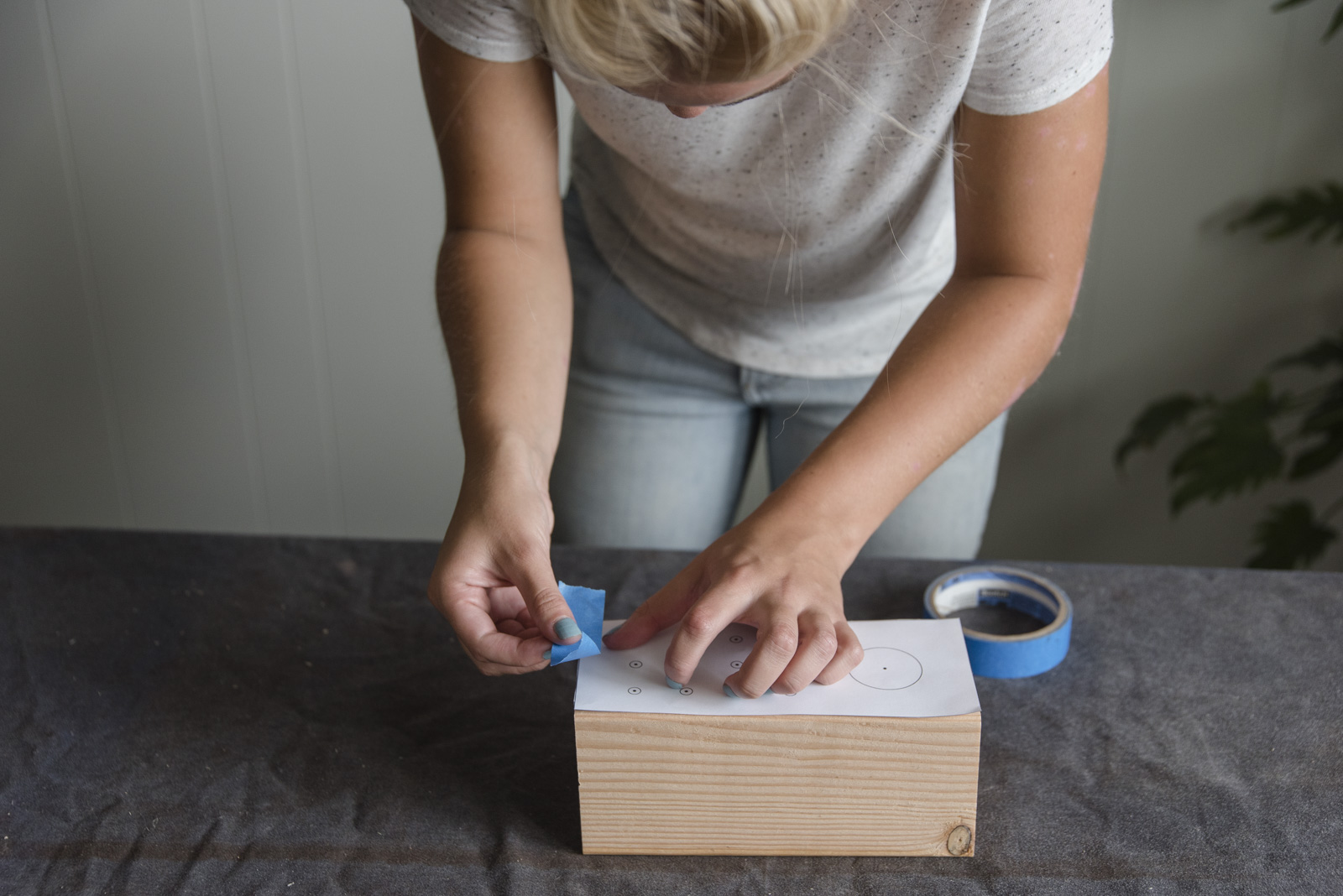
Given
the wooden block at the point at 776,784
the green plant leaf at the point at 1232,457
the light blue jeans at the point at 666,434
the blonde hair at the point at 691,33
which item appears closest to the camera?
the blonde hair at the point at 691,33

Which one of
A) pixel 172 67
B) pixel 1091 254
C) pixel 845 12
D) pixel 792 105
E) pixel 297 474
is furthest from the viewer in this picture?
pixel 297 474

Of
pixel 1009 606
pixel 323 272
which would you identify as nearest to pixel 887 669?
pixel 1009 606

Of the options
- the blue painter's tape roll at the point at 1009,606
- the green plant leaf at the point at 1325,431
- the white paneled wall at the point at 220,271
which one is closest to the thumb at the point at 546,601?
the blue painter's tape roll at the point at 1009,606

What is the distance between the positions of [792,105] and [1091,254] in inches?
44.6

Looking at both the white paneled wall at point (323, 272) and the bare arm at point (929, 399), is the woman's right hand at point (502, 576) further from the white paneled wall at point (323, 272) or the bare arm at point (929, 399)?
the white paneled wall at point (323, 272)

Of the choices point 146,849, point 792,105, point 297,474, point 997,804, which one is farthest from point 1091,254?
point 146,849

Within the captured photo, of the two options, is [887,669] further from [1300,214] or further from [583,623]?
[1300,214]

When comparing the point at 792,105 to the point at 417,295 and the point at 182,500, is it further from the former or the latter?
the point at 182,500

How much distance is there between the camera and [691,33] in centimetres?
49

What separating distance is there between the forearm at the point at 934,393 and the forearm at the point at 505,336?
0.21 meters

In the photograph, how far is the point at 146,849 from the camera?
2.16ft

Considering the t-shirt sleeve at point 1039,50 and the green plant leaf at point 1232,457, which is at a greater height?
the t-shirt sleeve at point 1039,50

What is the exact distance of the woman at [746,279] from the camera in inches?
25.9

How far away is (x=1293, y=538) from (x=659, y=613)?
129 centimetres
